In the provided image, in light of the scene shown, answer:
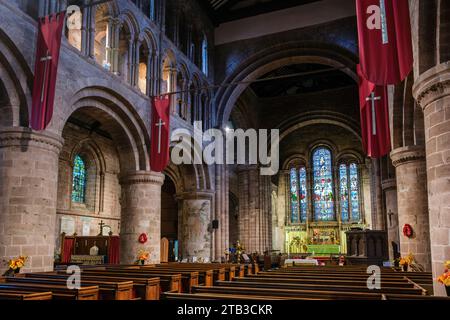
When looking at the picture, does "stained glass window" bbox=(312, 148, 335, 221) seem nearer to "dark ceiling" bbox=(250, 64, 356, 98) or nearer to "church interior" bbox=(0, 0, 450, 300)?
"church interior" bbox=(0, 0, 450, 300)

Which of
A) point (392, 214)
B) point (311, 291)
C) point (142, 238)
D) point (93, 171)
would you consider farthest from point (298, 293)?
point (93, 171)

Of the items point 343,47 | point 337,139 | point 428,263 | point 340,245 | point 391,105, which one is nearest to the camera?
point 428,263

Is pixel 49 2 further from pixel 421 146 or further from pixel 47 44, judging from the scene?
pixel 421 146

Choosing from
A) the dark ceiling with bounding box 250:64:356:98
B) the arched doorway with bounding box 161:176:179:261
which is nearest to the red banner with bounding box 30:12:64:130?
the arched doorway with bounding box 161:176:179:261

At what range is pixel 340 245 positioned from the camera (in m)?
31.8

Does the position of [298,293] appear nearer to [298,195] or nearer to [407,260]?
[407,260]

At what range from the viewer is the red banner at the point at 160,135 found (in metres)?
14.9

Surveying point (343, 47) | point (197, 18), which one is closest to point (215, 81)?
point (197, 18)

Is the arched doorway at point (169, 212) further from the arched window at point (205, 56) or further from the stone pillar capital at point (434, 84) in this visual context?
the stone pillar capital at point (434, 84)

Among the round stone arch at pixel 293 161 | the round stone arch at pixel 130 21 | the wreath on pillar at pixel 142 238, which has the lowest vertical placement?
the wreath on pillar at pixel 142 238

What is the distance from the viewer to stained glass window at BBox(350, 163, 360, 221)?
32.9 metres

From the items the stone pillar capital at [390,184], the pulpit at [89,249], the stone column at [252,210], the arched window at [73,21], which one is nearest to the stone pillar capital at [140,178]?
the pulpit at [89,249]

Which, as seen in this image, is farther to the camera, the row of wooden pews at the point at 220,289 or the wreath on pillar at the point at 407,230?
the wreath on pillar at the point at 407,230

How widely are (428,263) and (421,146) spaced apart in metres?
3.01
